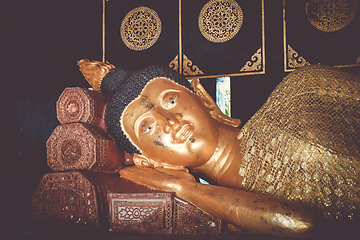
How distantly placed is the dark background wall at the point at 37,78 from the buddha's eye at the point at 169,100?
1.41 meters

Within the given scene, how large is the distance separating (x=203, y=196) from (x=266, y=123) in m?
0.74

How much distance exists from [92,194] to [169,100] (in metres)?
0.95

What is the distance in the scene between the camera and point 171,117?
7.77 ft

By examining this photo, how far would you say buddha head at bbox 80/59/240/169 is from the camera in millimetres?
2334

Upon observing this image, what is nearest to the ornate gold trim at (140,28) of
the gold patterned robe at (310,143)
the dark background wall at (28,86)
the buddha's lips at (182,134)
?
the dark background wall at (28,86)

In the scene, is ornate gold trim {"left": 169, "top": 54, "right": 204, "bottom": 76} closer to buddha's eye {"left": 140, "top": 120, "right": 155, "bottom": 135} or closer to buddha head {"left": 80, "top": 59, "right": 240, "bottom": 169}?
buddha head {"left": 80, "top": 59, "right": 240, "bottom": 169}

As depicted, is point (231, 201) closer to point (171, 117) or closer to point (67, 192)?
point (171, 117)

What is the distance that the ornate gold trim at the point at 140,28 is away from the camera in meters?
3.91

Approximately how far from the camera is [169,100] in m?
2.45

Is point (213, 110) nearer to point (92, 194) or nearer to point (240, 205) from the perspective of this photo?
point (240, 205)

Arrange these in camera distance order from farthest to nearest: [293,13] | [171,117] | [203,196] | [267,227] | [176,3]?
[176,3]
[293,13]
[171,117]
[203,196]
[267,227]

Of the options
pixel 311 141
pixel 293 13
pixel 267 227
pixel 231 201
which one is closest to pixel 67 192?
pixel 231 201

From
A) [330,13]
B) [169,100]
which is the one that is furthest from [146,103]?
[330,13]

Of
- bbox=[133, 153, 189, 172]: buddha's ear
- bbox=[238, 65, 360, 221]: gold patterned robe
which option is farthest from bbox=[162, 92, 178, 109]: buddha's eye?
bbox=[238, 65, 360, 221]: gold patterned robe
